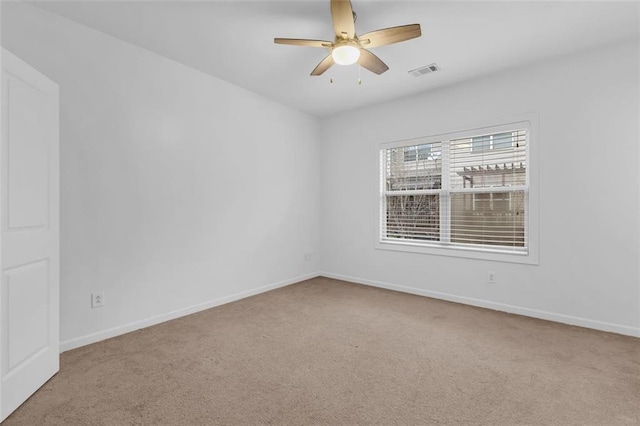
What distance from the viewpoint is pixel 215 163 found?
11.9ft

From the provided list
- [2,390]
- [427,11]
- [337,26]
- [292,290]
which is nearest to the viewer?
[2,390]

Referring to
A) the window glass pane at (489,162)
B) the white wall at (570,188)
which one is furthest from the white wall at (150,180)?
the window glass pane at (489,162)

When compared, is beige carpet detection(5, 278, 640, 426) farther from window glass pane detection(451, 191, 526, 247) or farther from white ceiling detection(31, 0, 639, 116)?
white ceiling detection(31, 0, 639, 116)

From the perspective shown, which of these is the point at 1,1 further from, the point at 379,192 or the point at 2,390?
the point at 379,192

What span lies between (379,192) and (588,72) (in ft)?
8.28

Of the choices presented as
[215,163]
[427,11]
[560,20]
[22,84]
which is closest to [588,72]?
[560,20]

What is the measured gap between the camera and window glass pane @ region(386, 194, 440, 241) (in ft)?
13.6

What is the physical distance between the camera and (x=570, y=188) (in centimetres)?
308

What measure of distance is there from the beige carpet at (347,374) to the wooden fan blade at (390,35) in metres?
2.38

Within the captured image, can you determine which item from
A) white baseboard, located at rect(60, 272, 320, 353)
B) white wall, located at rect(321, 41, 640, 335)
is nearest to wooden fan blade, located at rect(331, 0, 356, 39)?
white wall, located at rect(321, 41, 640, 335)

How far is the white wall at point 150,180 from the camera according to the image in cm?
253

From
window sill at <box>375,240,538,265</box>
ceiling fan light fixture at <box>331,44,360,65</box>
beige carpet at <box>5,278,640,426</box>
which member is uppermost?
ceiling fan light fixture at <box>331,44,360,65</box>

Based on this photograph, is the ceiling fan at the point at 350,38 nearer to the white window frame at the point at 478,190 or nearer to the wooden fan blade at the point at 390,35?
the wooden fan blade at the point at 390,35

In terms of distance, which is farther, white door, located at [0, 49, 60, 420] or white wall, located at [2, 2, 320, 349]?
white wall, located at [2, 2, 320, 349]
